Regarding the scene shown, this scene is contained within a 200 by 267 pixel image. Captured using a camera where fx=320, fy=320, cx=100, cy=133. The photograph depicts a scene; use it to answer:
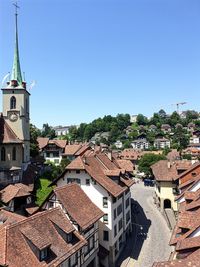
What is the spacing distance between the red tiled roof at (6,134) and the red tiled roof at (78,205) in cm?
2212

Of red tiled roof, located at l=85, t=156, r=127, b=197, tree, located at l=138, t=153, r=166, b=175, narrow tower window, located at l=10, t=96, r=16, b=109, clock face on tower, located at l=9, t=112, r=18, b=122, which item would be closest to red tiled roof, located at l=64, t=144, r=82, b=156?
tree, located at l=138, t=153, r=166, b=175

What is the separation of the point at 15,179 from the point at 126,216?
2057 centimetres

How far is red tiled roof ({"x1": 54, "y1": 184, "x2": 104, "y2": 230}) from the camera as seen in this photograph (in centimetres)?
3391

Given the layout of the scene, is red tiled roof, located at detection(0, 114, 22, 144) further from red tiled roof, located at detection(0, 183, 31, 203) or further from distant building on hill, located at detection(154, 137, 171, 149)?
distant building on hill, located at detection(154, 137, 171, 149)

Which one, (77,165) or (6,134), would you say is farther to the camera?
(6,134)

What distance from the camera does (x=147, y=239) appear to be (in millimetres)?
47000

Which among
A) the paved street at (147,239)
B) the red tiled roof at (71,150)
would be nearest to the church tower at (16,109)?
the paved street at (147,239)

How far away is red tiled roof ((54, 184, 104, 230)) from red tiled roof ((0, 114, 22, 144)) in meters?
22.1

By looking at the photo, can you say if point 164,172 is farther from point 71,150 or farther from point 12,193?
point 71,150

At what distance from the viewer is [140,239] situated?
47594 mm

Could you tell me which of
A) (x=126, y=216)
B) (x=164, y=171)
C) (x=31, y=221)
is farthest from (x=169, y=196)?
(x=31, y=221)

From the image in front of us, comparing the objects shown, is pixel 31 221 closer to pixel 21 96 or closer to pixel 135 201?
pixel 21 96

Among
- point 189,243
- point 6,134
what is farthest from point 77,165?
point 189,243

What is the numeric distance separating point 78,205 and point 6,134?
2725cm
